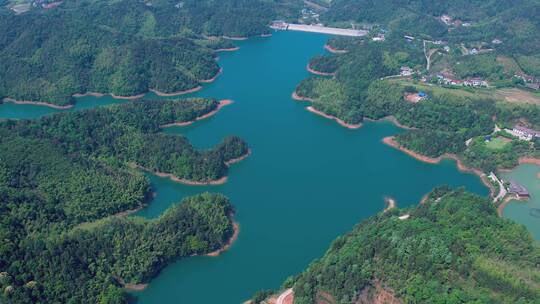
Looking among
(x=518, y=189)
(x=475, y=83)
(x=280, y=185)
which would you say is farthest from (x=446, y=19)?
(x=280, y=185)

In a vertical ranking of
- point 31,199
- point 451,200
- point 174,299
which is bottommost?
point 174,299

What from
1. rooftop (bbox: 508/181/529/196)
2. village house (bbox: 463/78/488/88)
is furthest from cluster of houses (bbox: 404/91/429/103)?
rooftop (bbox: 508/181/529/196)

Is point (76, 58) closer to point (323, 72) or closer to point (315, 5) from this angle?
point (323, 72)

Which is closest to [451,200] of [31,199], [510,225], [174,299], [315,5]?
[510,225]

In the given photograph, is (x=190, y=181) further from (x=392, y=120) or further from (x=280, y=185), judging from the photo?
(x=392, y=120)

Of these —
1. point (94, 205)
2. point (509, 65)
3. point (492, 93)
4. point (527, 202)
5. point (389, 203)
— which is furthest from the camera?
point (509, 65)
